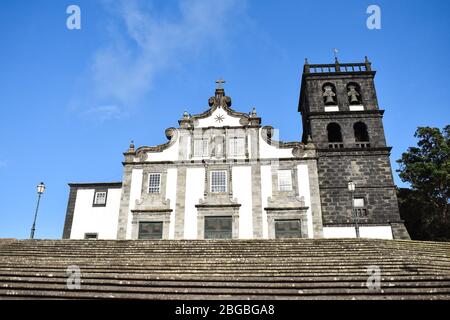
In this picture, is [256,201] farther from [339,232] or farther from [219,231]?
[339,232]

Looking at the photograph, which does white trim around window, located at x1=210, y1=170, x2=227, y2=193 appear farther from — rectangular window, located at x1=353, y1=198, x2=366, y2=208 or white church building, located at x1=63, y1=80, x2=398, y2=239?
rectangular window, located at x1=353, y1=198, x2=366, y2=208

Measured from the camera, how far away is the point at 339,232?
2088 cm

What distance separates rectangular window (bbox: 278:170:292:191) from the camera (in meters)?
21.2

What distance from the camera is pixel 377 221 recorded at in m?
21.8

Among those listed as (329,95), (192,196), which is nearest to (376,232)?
(329,95)

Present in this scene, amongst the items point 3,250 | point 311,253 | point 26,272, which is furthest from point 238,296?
point 3,250

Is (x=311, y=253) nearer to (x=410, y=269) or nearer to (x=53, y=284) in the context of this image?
(x=410, y=269)

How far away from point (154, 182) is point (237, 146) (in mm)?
5428

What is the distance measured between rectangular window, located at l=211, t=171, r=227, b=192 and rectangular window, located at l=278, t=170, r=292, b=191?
315cm

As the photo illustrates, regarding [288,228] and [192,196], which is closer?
[288,228]

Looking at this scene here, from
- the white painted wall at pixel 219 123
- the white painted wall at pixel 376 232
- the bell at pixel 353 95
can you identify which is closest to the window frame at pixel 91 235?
the white painted wall at pixel 219 123

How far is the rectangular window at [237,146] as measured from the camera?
73.9 feet

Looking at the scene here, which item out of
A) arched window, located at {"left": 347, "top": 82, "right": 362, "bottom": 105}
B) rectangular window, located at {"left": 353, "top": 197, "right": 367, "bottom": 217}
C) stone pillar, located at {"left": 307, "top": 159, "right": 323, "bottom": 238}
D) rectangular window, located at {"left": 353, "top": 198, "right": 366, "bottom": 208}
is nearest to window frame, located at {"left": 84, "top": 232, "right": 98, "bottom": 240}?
stone pillar, located at {"left": 307, "top": 159, "right": 323, "bottom": 238}
